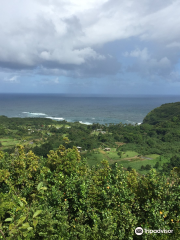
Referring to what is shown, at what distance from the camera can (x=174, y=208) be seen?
25.2ft

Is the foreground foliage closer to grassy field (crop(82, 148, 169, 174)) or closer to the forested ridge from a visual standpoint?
the forested ridge

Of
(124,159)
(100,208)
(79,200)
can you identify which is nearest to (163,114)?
(124,159)

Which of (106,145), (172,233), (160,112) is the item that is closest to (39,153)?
(106,145)

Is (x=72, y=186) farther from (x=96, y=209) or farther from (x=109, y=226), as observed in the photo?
(x=109, y=226)

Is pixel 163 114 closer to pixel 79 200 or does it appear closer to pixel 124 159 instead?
pixel 124 159

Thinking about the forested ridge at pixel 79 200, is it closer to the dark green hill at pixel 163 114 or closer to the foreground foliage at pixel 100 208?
the foreground foliage at pixel 100 208

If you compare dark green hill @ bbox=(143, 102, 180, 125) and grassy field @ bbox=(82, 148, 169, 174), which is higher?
dark green hill @ bbox=(143, 102, 180, 125)

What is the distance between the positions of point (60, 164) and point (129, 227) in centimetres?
699

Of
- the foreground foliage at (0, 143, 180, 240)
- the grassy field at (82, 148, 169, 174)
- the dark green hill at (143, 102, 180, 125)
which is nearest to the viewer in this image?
the foreground foliage at (0, 143, 180, 240)

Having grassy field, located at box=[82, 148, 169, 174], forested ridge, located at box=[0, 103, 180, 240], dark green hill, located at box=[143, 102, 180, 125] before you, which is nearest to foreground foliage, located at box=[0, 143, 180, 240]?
forested ridge, located at box=[0, 103, 180, 240]

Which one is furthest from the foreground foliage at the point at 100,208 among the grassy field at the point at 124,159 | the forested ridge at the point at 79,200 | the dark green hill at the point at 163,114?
the dark green hill at the point at 163,114

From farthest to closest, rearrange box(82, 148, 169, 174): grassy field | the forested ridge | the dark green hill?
the dark green hill
box(82, 148, 169, 174): grassy field
the forested ridge

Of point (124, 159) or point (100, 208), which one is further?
point (124, 159)

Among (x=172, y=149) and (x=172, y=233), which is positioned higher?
(x=172, y=233)
